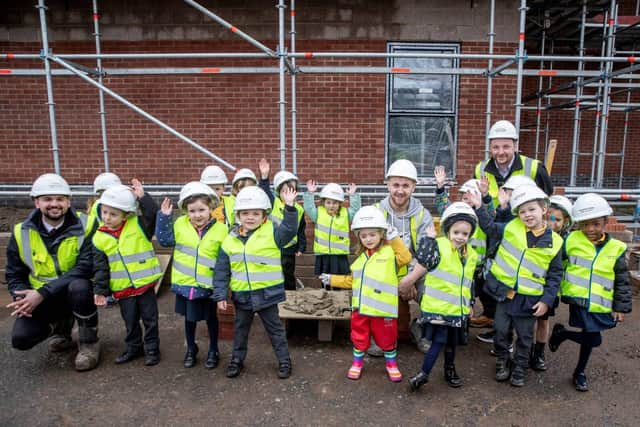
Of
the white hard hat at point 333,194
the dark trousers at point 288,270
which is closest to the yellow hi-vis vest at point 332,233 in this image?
the white hard hat at point 333,194

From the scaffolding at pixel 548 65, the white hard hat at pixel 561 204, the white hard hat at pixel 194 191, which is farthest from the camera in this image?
the scaffolding at pixel 548 65

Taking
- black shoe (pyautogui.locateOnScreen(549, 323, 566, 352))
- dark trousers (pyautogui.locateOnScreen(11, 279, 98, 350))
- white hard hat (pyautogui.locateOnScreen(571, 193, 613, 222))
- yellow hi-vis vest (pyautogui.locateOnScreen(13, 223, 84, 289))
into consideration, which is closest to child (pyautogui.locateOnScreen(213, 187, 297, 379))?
dark trousers (pyautogui.locateOnScreen(11, 279, 98, 350))

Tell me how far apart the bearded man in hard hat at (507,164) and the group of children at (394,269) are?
0.28m

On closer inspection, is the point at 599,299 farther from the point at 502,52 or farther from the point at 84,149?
the point at 84,149

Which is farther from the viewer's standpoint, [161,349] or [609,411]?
[161,349]

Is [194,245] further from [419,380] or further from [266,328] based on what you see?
[419,380]

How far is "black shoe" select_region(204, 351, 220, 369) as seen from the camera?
3.67 meters

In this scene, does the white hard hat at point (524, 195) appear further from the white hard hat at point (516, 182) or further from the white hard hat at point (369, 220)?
the white hard hat at point (369, 220)

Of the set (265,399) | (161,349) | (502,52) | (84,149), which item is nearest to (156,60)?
(84,149)

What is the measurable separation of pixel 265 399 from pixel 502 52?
6162 mm

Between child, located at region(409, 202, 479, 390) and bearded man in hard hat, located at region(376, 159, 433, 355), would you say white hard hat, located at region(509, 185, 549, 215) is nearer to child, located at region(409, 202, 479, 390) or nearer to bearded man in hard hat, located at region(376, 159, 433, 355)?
child, located at region(409, 202, 479, 390)

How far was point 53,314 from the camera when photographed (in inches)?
147

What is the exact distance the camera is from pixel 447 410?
3.09 metres

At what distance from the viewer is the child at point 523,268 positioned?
10.5 ft
